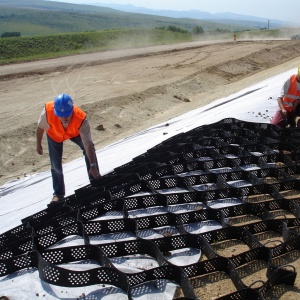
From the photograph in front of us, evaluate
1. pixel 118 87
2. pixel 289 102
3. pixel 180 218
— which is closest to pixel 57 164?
pixel 180 218

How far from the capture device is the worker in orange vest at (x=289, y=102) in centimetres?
606

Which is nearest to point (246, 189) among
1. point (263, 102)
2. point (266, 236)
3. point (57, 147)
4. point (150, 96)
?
point (266, 236)

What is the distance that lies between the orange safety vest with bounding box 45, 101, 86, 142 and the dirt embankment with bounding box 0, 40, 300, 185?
4175 mm

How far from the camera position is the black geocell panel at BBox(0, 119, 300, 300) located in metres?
2.81

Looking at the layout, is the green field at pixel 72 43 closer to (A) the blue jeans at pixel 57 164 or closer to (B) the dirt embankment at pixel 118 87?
(B) the dirt embankment at pixel 118 87

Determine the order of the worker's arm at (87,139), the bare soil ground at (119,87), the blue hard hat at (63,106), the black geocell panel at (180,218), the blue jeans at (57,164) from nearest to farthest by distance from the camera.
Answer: the black geocell panel at (180,218), the blue hard hat at (63,106), the worker's arm at (87,139), the blue jeans at (57,164), the bare soil ground at (119,87)

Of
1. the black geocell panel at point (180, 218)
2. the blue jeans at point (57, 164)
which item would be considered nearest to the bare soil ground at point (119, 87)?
the black geocell panel at point (180, 218)

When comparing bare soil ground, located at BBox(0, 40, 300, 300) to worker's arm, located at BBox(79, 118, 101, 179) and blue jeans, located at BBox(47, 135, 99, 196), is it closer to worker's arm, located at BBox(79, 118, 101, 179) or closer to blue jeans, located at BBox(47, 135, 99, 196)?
worker's arm, located at BBox(79, 118, 101, 179)

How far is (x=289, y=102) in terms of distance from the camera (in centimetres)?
623

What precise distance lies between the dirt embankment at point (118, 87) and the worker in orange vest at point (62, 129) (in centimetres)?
393

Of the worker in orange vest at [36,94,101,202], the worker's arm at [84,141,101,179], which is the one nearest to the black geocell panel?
the worker's arm at [84,141,101,179]

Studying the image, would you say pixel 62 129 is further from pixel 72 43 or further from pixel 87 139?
pixel 72 43

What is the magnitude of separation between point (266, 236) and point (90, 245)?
152cm

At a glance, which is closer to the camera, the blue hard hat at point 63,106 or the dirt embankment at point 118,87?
the blue hard hat at point 63,106
